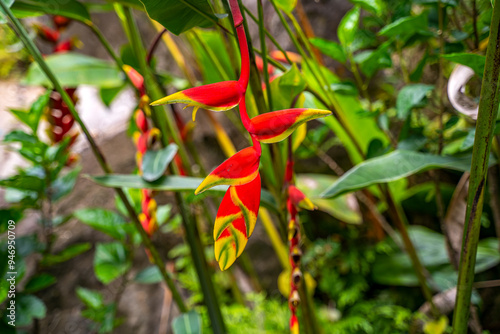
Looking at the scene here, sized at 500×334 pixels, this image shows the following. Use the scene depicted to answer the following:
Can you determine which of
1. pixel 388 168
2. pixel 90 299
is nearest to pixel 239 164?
pixel 388 168

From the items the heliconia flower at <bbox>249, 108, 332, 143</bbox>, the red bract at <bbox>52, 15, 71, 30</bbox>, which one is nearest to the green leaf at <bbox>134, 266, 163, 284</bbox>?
the heliconia flower at <bbox>249, 108, 332, 143</bbox>

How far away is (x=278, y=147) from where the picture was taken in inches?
16.3

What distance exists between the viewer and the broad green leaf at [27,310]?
0.56 metres

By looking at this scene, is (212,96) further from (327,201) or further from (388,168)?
(327,201)

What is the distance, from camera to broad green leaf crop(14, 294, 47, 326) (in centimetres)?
56

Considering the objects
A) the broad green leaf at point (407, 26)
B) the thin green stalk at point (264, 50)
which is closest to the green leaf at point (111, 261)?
the thin green stalk at point (264, 50)

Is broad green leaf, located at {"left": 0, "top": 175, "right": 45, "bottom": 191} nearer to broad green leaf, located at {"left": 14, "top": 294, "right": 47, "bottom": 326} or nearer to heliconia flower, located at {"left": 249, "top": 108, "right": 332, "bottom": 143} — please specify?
broad green leaf, located at {"left": 14, "top": 294, "right": 47, "bottom": 326}

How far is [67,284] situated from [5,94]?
2.71 feet

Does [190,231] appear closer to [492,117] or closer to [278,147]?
[278,147]

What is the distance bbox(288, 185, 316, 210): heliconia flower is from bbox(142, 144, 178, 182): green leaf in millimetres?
163

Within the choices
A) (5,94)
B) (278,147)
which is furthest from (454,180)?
(5,94)

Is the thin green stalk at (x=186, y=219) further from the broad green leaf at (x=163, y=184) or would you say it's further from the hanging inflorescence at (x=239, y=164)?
the hanging inflorescence at (x=239, y=164)

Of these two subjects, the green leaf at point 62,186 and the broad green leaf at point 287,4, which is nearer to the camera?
the broad green leaf at point 287,4

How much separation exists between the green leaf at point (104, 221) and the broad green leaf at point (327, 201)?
39cm
